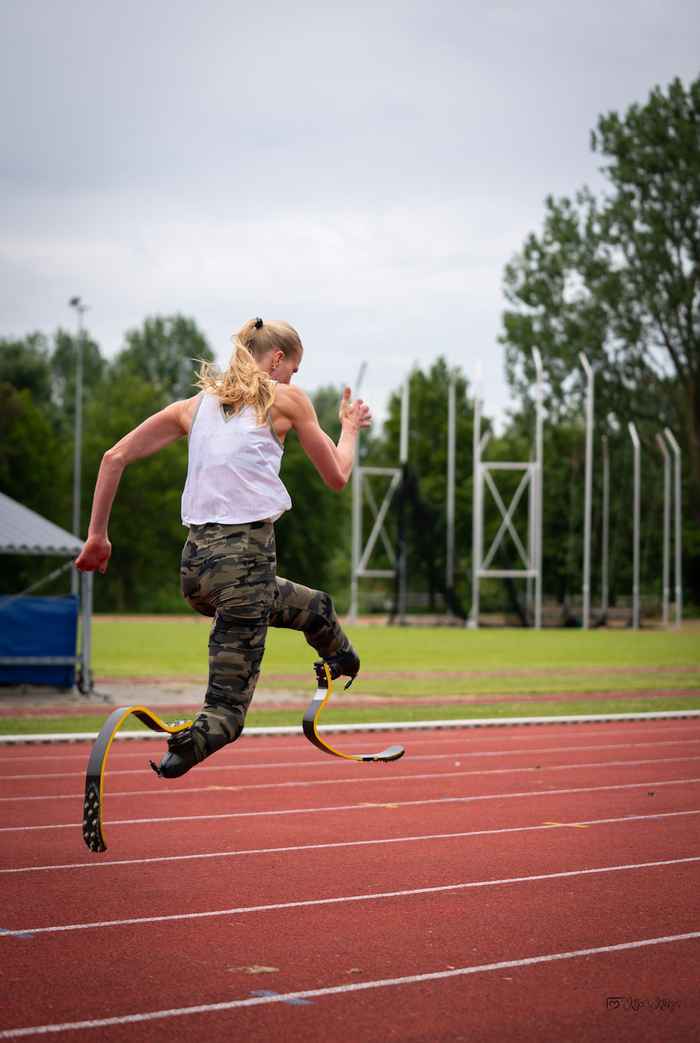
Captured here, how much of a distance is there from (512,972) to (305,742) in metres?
9.00

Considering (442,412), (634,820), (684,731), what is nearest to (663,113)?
(442,412)

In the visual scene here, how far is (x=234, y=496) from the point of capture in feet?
17.8

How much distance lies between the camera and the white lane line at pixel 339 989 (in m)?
4.21

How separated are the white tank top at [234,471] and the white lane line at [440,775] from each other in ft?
15.7

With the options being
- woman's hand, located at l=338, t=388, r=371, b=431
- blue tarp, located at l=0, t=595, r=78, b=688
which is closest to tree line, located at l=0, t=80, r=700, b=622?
blue tarp, located at l=0, t=595, r=78, b=688

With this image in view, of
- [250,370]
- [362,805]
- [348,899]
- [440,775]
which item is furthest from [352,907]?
[440,775]

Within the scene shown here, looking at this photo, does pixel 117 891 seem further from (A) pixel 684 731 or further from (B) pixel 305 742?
(A) pixel 684 731

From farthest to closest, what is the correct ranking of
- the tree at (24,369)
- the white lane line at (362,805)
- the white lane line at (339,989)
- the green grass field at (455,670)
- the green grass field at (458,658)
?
the tree at (24,369), the green grass field at (458,658), the green grass field at (455,670), the white lane line at (362,805), the white lane line at (339,989)

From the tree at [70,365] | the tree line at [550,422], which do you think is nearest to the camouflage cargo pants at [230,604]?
the tree line at [550,422]

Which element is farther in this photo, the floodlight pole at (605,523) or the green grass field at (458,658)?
the floodlight pole at (605,523)

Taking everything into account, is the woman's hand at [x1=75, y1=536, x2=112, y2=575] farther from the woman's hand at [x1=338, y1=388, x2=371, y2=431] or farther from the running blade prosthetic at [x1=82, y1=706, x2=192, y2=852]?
the woman's hand at [x1=338, y1=388, x2=371, y2=431]

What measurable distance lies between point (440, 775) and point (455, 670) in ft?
56.7

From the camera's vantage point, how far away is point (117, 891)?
250 inches

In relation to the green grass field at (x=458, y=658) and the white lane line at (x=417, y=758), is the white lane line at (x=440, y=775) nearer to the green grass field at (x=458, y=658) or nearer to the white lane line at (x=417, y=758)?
the white lane line at (x=417, y=758)
